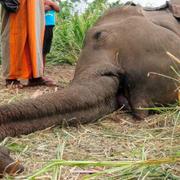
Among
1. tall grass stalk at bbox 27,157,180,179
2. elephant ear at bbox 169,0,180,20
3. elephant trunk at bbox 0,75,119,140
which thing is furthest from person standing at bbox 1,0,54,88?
tall grass stalk at bbox 27,157,180,179

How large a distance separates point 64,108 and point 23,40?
7.79 ft

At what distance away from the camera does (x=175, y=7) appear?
221 inches

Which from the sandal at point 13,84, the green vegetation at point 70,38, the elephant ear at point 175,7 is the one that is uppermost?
the elephant ear at point 175,7

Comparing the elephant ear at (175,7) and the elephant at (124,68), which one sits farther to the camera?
the elephant ear at (175,7)

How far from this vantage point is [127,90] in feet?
15.5

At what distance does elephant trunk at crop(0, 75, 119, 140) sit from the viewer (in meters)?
3.57

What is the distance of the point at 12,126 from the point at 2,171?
0.67 meters

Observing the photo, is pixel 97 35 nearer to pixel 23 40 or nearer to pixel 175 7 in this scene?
pixel 175 7

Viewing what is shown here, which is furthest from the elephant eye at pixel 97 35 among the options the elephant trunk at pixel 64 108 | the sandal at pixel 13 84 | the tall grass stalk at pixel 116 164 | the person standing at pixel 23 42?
the tall grass stalk at pixel 116 164

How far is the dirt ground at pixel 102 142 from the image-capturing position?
10.9 ft

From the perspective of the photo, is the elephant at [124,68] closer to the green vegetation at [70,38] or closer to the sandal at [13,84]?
the sandal at [13,84]

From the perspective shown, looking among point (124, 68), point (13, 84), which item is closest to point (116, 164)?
point (124, 68)

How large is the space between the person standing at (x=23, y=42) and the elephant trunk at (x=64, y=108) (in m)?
1.75

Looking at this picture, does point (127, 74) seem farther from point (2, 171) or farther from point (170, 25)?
point (2, 171)
